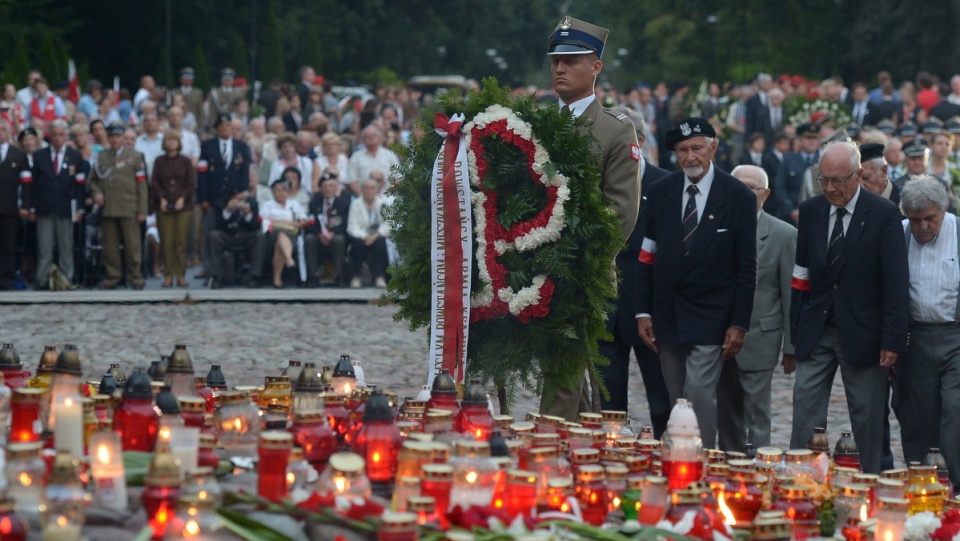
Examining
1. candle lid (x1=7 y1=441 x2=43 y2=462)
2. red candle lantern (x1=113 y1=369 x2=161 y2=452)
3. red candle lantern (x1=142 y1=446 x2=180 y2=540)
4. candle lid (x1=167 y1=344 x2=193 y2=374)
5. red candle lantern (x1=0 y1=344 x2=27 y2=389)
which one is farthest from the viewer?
red candle lantern (x1=0 y1=344 x2=27 y2=389)

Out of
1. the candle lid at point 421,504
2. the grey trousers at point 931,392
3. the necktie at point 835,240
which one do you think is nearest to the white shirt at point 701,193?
the necktie at point 835,240

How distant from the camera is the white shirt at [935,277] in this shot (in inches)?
357

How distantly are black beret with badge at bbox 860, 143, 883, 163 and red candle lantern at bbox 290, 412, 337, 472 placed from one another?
6.24m

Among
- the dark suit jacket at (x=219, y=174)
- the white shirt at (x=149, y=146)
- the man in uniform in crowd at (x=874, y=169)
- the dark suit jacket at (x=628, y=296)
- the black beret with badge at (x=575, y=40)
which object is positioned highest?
the white shirt at (x=149, y=146)

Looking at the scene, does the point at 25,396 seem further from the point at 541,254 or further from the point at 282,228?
the point at 282,228

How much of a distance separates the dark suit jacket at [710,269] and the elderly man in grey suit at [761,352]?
30.1 inches

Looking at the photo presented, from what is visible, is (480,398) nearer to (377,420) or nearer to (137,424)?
(377,420)

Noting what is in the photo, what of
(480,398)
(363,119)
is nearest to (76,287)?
(363,119)

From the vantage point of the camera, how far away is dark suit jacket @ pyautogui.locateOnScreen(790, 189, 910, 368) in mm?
8766

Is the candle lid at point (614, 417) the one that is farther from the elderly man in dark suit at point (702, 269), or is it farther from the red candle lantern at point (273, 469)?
the red candle lantern at point (273, 469)

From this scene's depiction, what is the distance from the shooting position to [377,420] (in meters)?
5.88

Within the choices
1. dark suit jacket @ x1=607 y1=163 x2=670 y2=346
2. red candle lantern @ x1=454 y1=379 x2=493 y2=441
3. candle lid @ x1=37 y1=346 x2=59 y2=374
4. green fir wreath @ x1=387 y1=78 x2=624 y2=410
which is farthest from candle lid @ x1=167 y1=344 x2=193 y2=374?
dark suit jacket @ x1=607 y1=163 x2=670 y2=346

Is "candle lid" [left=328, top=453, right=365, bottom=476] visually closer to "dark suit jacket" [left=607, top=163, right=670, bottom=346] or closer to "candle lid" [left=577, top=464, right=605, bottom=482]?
"candle lid" [left=577, top=464, right=605, bottom=482]

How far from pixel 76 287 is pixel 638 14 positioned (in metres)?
75.0
